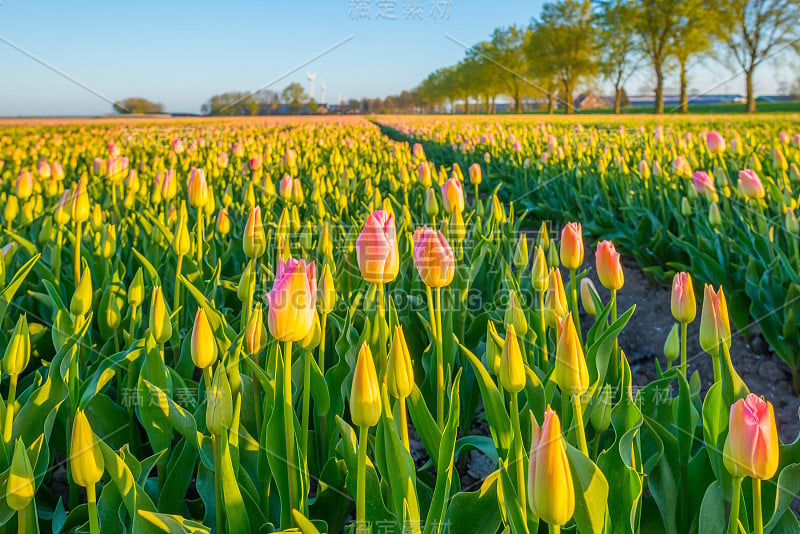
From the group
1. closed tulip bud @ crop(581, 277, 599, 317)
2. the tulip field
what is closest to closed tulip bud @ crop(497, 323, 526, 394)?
the tulip field

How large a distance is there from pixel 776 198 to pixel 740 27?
3451 centimetres

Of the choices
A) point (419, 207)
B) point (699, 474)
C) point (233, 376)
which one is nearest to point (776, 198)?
point (419, 207)

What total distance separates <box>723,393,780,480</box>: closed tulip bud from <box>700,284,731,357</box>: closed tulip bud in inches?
13.9

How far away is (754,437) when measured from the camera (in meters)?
0.71

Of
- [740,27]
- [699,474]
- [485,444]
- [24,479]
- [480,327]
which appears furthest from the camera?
[740,27]

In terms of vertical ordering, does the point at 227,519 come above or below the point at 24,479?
below

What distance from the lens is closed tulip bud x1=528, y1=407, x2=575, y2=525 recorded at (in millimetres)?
637

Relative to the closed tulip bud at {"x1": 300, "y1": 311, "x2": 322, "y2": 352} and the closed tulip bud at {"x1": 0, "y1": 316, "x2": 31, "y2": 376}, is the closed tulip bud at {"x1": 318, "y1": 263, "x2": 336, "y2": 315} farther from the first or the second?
the closed tulip bud at {"x1": 0, "y1": 316, "x2": 31, "y2": 376}

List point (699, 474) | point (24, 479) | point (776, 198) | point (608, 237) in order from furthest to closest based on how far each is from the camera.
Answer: point (608, 237), point (776, 198), point (699, 474), point (24, 479)

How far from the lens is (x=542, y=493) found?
26.0 inches

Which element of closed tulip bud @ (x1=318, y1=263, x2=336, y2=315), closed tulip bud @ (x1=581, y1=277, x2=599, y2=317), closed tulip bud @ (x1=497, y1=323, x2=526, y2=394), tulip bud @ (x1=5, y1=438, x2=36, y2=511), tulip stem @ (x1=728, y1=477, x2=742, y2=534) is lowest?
tulip stem @ (x1=728, y1=477, x2=742, y2=534)

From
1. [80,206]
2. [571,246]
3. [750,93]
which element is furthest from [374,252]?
[750,93]

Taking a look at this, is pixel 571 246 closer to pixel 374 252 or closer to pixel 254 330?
pixel 374 252

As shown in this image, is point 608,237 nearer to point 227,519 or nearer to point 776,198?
point 776,198
